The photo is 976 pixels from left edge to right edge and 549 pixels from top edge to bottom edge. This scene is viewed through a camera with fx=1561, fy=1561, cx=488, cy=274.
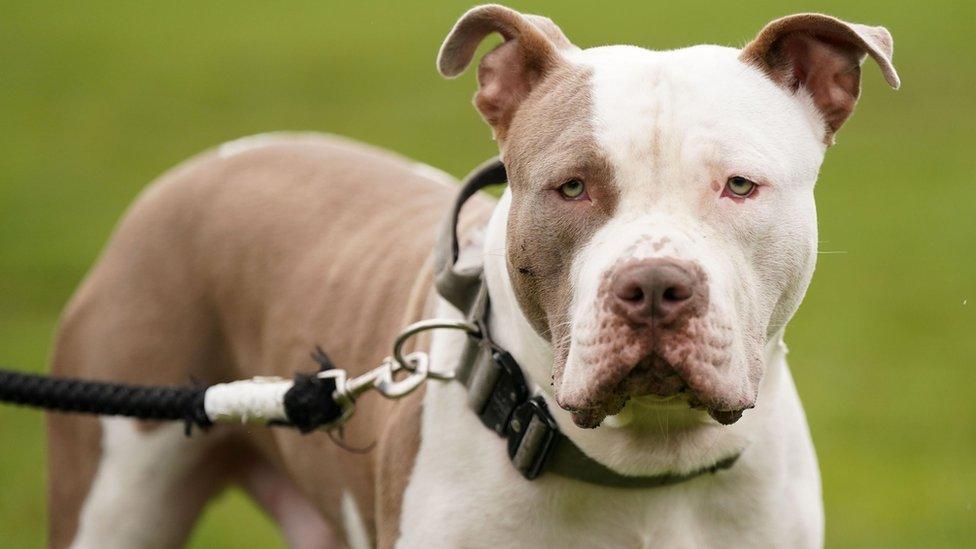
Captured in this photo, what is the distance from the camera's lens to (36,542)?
6695 mm

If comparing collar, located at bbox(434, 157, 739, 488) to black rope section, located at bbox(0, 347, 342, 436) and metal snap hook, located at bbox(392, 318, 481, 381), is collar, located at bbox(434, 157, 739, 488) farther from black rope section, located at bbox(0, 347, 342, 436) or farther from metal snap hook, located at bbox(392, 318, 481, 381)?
black rope section, located at bbox(0, 347, 342, 436)

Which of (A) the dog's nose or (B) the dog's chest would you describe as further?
(B) the dog's chest

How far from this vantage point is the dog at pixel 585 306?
10.2ft

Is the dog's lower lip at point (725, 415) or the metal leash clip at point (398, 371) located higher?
the dog's lower lip at point (725, 415)

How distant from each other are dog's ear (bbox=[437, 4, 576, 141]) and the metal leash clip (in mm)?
471

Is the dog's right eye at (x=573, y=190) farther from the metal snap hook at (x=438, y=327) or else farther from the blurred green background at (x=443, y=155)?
the blurred green background at (x=443, y=155)

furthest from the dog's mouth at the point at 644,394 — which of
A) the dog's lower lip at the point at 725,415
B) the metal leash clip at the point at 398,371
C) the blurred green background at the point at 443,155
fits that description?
the blurred green background at the point at 443,155

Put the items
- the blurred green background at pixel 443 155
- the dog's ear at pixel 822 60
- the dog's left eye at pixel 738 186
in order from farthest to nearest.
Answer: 1. the blurred green background at pixel 443 155
2. the dog's ear at pixel 822 60
3. the dog's left eye at pixel 738 186

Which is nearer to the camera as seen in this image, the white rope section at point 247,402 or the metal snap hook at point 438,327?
the metal snap hook at point 438,327

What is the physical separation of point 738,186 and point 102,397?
5.68ft

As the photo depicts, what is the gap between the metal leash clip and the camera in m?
3.70

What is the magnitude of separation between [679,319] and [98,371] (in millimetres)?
2543

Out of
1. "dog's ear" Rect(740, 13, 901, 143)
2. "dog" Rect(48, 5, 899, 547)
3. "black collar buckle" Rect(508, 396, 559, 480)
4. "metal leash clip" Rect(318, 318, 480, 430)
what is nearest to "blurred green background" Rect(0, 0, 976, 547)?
"dog's ear" Rect(740, 13, 901, 143)

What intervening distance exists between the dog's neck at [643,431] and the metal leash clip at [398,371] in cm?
20
